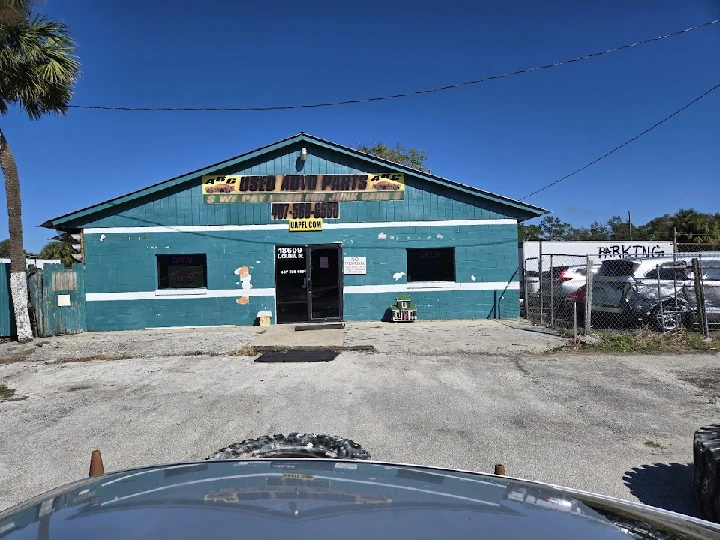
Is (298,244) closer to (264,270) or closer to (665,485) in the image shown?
(264,270)

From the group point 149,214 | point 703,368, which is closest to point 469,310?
point 703,368

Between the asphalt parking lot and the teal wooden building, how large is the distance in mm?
4029

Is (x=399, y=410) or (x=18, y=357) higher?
(x=18, y=357)

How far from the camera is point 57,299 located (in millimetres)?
13430

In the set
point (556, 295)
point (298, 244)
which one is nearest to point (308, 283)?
point (298, 244)

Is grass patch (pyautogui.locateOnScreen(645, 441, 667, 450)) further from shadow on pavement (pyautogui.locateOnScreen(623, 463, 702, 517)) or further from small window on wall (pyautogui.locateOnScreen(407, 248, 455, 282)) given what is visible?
small window on wall (pyautogui.locateOnScreen(407, 248, 455, 282))

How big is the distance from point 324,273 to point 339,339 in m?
3.64

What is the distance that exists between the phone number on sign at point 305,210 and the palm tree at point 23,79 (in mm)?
5933

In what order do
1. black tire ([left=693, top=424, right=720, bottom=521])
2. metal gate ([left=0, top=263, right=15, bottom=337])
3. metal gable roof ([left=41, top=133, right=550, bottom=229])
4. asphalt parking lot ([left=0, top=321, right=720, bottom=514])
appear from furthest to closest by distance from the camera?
metal gable roof ([left=41, top=133, right=550, bottom=229]) < metal gate ([left=0, top=263, right=15, bottom=337]) < asphalt parking lot ([left=0, top=321, right=720, bottom=514]) < black tire ([left=693, top=424, right=720, bottom=521])

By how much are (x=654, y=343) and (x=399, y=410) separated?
6.65 m

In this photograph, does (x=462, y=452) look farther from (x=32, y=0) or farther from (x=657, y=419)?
(x=32, y=0)

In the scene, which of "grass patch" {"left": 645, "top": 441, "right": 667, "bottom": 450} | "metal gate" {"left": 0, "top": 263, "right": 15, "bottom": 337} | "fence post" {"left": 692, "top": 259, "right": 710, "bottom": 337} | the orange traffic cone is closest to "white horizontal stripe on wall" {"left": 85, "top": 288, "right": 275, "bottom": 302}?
"metal gate" {"left": 0, "top": 263, "right": 15, "bottom": 337}

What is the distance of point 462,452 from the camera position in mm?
4848

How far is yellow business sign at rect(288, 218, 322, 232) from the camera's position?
1475cm
